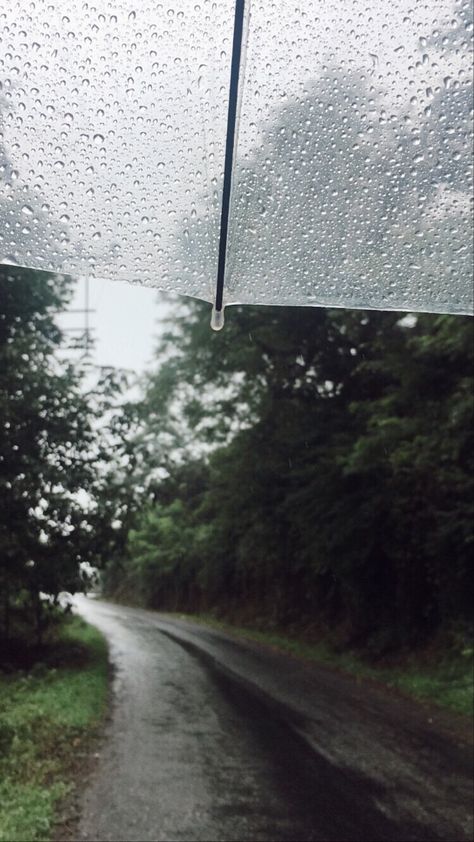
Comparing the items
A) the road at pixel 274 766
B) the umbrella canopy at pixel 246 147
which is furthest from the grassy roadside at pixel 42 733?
the umbrella canopy at pixel 246 147

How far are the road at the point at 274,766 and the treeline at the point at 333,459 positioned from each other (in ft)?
8.90

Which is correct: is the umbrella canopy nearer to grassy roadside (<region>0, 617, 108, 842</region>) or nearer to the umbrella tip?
the umbrella tip

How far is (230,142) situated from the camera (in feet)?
4.98

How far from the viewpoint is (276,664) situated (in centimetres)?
1359

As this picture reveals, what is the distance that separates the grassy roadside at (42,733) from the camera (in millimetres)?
4660

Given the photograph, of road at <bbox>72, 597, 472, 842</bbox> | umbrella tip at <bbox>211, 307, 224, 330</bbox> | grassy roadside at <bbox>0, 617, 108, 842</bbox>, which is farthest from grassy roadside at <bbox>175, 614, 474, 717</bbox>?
umbrella tip at <bbox>211, 307, 224, 330</bbox>

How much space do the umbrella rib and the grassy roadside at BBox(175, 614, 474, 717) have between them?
876cm

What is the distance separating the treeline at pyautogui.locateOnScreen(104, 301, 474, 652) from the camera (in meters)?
9.98

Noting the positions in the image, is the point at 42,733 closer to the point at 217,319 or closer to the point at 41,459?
the point at 41,459

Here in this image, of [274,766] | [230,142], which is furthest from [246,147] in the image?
[274,766]

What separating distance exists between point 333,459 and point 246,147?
11802mm

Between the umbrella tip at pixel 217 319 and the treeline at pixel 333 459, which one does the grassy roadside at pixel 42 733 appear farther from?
the umbrella tip at pixel 217 319

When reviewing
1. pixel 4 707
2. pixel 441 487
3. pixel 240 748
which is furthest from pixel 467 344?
pixel 4 707

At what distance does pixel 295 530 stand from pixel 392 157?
578 inches
